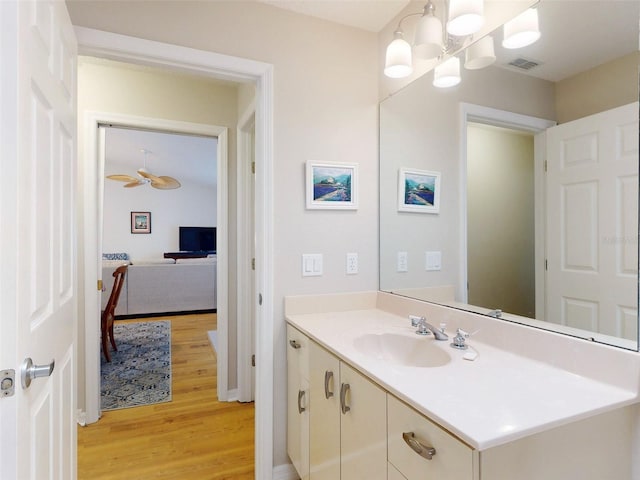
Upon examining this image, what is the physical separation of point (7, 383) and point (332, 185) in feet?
4.76

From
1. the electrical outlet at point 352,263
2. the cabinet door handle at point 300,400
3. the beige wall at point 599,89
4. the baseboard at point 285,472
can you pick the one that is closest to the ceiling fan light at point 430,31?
the beige wall at point 599,89

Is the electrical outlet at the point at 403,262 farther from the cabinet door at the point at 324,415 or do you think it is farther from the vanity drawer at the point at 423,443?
the vanity drawer at the point at 423,443

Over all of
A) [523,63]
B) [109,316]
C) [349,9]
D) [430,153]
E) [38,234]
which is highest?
[349,9]

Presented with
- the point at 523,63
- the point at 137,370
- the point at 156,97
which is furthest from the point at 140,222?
the point at 523,63

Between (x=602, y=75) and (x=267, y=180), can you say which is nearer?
(x=602, y=75)

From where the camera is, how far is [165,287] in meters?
5.42

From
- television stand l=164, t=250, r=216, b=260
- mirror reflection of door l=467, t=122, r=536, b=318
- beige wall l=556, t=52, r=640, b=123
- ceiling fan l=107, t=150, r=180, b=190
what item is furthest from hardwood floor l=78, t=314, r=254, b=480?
television stand l=164, t=250, r=216, b=260

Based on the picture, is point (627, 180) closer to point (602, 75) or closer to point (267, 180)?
point (602, 75)

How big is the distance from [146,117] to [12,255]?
2.04 m

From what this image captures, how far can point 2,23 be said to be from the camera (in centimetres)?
73

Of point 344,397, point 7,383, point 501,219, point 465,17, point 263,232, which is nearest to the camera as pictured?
point 7,383

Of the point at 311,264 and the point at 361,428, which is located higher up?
the point at 311,264

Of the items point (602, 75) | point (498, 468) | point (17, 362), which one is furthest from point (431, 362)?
point (17, 362)

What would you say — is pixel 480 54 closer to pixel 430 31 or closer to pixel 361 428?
pixel 430 31
